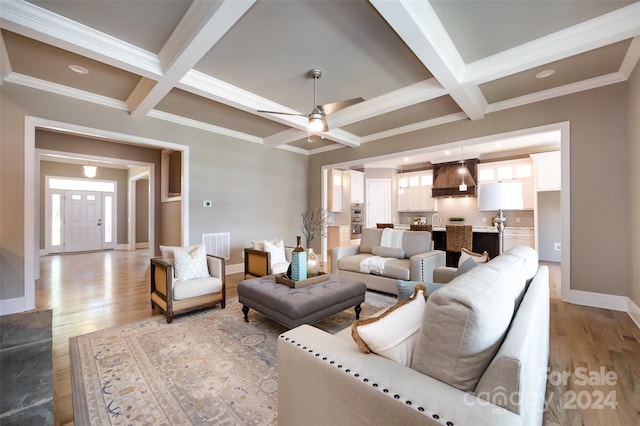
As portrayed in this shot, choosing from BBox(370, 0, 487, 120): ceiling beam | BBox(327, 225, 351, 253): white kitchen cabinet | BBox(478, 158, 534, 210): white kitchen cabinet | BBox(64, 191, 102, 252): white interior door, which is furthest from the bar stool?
BBox(64, 191, 102, 252): white interior door

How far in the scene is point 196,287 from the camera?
302 cm

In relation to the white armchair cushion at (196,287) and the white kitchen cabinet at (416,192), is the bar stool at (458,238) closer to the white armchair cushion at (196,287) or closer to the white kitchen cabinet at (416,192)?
the white kitchen cabinet at (416,192)

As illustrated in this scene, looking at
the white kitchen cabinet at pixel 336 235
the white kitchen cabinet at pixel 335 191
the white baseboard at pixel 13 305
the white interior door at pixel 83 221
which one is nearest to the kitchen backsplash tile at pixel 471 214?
the white kitchen cabinet at pixel 336 235

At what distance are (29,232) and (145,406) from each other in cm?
317

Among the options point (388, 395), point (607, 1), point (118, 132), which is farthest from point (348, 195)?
point (388, 395)

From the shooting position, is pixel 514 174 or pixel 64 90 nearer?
pixel 64 90

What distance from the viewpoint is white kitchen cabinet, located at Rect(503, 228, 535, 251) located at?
6.09 m

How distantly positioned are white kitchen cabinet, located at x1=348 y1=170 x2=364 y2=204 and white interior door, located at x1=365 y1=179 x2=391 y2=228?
26 cm

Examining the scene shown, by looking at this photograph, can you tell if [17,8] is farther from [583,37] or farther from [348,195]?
[348,195]

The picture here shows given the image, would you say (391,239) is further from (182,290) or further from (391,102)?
(182,290)

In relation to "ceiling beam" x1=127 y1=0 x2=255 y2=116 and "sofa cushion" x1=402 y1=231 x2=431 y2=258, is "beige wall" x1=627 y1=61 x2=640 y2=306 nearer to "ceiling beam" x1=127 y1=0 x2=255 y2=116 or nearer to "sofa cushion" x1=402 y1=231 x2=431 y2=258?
"sofa cushion" x1=402 y1=231 x2=431 y2=258

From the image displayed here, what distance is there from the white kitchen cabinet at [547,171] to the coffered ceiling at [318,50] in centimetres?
287

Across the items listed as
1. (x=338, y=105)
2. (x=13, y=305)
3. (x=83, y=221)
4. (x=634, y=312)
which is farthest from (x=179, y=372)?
(x=83, y=221)

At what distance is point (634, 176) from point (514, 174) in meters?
3.58
